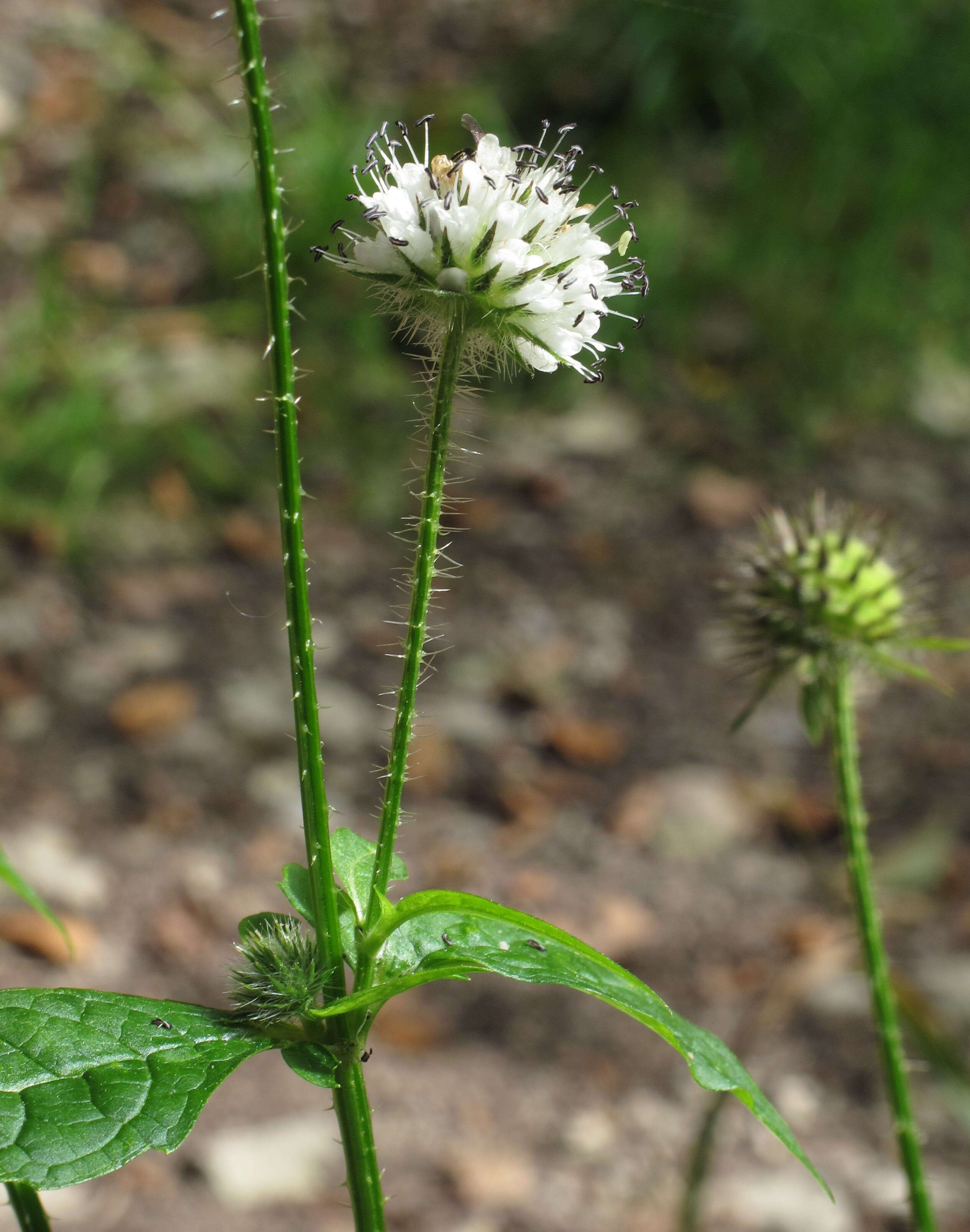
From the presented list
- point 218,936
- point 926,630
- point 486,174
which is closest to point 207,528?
point 218,936

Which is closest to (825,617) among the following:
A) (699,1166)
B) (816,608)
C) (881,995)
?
(816,608)

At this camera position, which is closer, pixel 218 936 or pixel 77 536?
pixel 218 936

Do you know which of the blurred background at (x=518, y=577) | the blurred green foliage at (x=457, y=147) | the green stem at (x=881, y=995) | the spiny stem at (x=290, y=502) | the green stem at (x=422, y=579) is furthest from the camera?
the blurred green foliage at (x=457, y=147)

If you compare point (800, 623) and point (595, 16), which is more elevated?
point (595, 16)

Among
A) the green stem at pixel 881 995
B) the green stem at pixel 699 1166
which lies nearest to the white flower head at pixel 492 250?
the green stem at pixel 881 995

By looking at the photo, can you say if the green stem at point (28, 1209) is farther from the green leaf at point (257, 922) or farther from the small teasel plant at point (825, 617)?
the small teasel plant at point (825, 617)

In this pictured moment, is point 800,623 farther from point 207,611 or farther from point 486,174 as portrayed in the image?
point 207,611

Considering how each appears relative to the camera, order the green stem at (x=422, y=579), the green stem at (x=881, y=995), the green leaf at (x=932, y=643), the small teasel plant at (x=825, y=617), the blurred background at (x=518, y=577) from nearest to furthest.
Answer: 1. the green stem at (x=422, y=579)
2. the green stem at (x=881, y=995)
3. the green leaf at (x=932, y=643)
4. the small teasel plant at (x=825, y=617)
5. the blurred background at (x=518, y=577)
